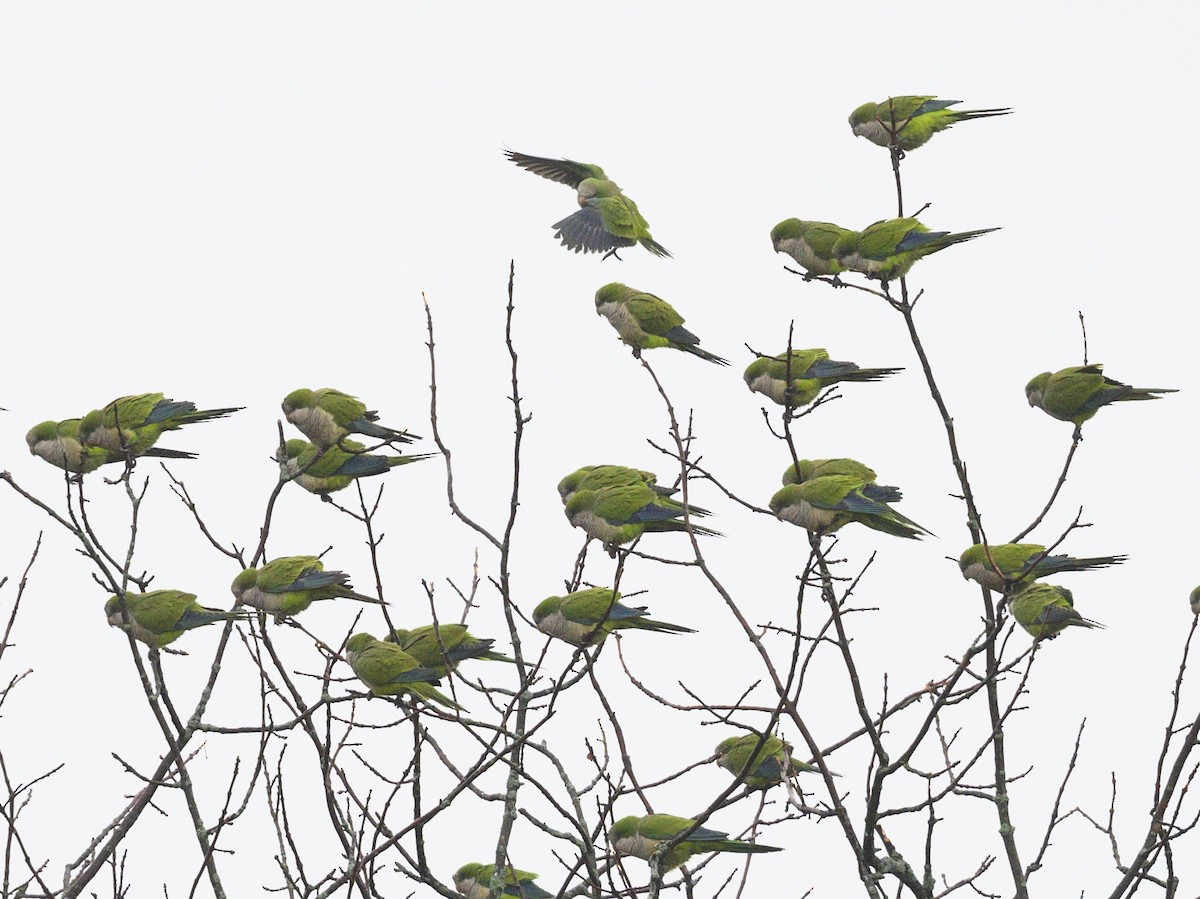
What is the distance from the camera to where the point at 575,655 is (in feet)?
14.5

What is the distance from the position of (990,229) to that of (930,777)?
9.64 feet

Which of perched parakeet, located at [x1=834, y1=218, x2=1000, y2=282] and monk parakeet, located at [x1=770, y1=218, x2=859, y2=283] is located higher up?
monk parakeet, located at [x1=770, y1=218, x2=859, y2=283]

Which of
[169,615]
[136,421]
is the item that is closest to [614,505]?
[169,615]

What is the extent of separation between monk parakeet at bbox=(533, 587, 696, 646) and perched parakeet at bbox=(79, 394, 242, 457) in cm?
208

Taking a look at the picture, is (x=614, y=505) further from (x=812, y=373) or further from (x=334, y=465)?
(x=334, y=465)

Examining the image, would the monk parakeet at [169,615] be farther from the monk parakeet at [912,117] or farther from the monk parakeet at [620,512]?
the monk parakeet at [912,117]

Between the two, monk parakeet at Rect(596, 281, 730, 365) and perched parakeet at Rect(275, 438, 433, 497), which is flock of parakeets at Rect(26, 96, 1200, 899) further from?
monk parakeet at Rect(596, 281, 730, 365)

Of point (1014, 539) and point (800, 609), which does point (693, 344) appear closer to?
point (1014, 539)

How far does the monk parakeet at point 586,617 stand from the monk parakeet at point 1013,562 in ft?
4.32

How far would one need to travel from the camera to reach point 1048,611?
233 inches

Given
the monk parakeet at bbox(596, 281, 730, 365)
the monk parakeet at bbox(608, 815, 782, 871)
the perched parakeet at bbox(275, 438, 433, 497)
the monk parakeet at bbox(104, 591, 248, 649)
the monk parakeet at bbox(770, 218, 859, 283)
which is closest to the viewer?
the monk parakeet at bbox(608, 815, 782, 871)

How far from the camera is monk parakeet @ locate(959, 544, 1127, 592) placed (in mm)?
5418

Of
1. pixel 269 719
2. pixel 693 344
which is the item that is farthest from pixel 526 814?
pixel 693 344

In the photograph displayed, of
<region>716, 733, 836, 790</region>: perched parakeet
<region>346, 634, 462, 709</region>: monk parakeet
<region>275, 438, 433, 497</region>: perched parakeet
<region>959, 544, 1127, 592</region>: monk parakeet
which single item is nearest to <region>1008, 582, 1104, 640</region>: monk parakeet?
<region>959, 544, 1127, 592</region>: monk parakeet
